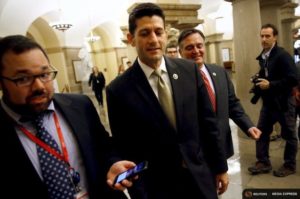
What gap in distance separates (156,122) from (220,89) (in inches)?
38.0

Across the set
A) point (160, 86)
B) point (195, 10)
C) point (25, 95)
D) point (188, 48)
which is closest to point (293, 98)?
point (188, 48)

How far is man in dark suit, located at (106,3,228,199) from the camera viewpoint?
1.65 meters

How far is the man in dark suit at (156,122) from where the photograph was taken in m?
1.65

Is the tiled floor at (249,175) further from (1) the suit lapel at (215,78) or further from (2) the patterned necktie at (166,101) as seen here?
(2) the patterned necktie at (166,101)

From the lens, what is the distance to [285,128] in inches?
142

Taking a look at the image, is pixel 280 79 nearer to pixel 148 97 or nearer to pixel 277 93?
pixel 277 93

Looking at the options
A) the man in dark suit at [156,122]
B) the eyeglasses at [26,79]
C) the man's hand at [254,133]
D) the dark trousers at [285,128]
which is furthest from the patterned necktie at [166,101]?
the dark trousers at [285,128]

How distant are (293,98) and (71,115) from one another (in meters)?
3.29

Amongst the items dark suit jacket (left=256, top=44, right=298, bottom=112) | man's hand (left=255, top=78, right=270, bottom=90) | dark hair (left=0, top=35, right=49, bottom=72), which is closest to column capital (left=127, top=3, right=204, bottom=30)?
dark suit jacket (left=256, top=44, right=298, bottom=112)

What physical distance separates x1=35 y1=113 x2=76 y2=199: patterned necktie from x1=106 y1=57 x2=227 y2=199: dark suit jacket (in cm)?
42

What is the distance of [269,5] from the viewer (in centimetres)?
582

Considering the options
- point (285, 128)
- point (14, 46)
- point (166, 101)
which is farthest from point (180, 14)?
point (14, 46)

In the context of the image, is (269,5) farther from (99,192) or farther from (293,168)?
(99,192)

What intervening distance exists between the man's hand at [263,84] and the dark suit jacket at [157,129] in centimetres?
206
